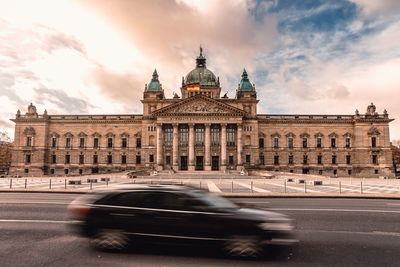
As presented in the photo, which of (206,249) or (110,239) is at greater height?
(110,239)

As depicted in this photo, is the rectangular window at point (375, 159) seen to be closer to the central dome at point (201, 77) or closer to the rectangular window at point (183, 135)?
the central dome at point (201, 77)

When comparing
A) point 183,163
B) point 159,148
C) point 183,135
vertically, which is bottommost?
point 183,163

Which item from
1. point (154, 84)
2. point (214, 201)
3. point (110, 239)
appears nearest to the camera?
point (110, 239)

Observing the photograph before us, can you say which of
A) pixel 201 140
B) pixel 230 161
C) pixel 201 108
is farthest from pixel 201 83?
pixel 230 161

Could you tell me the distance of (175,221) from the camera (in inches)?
305

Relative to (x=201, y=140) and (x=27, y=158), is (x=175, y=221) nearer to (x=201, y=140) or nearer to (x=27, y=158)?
(x=201, y=140)

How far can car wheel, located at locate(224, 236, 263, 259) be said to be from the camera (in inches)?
289

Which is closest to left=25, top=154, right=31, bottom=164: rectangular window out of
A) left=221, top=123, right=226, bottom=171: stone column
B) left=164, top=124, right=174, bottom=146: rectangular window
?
left=164, top=124, right=174, bottom=146: rectangular window

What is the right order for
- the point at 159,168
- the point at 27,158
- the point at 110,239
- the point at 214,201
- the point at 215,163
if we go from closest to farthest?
1. the point at 110,239
2. the point at 214,201
3. the point at 159,168
4. the point at 215,163
5. the point at 27,158

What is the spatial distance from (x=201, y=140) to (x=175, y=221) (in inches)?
2540

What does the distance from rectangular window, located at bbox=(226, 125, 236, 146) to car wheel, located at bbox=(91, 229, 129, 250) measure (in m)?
65.0

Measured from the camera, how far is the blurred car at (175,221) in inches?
294

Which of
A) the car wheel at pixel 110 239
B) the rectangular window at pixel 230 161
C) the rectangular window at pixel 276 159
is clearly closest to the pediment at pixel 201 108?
the rectangular window at pixel 230 161

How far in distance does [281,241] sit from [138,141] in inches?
2773
